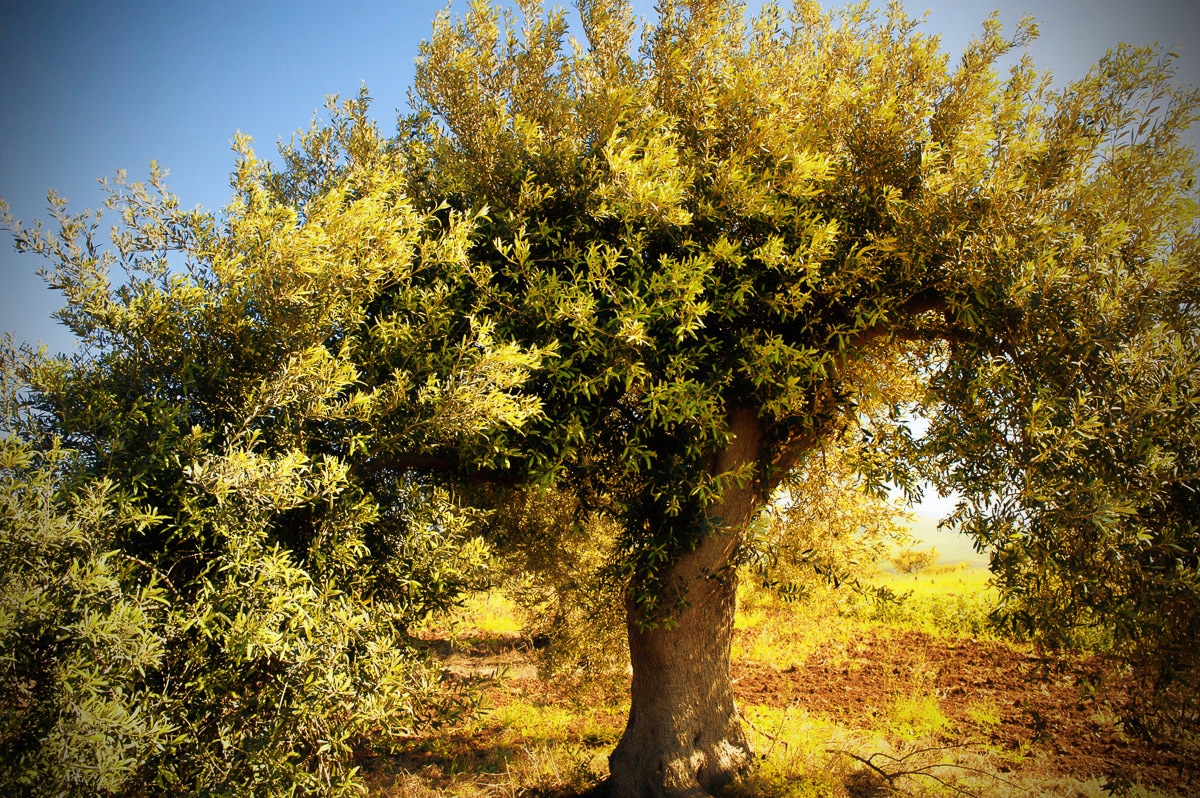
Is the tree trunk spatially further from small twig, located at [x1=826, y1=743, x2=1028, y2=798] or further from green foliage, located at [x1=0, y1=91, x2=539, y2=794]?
green foliage, located at [x1=0, y1=91, x2=539, y2=794]

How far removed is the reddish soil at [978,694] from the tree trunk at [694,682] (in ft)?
11.5

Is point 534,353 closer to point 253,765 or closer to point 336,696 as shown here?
point 336,696

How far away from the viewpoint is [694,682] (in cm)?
866

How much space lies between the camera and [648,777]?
8391 millimetres

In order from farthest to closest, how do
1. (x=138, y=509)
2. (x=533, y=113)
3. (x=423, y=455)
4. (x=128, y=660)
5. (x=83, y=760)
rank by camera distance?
1. (x=533, y=113)
2. (x=423, y=455)
3. (x=138, y=509)
4. (x=128, y=660)
5. (x=83, y=760)

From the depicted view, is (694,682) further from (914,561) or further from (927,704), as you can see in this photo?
(914,561)

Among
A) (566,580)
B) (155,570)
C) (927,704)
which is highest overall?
(155,570)

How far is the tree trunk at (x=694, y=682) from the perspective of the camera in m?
8.30

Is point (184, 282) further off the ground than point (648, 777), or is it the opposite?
point (184, 282)

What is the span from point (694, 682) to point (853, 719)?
200 inches

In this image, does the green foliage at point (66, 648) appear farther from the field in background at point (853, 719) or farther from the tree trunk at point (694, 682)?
the tree trunk at point (694, 682)

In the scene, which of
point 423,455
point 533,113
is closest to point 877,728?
point 423,455

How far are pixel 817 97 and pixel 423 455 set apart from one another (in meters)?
6.33

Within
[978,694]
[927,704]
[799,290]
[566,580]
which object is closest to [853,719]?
[927,704]
